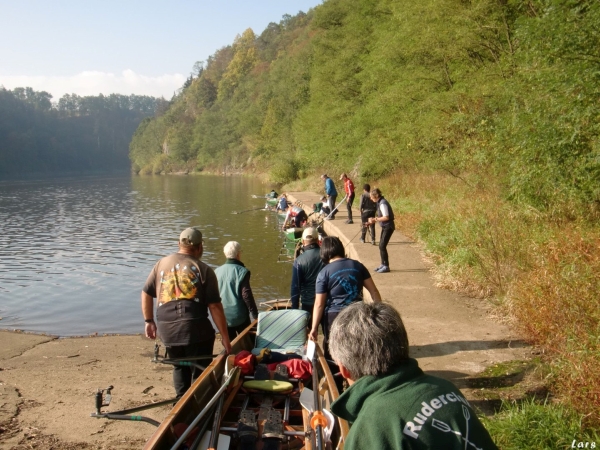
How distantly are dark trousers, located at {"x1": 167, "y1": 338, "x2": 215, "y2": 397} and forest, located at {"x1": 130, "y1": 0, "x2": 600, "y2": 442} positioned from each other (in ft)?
8.80

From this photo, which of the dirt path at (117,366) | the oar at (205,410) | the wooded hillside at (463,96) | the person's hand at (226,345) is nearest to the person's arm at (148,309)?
the person's hand at (226,345)

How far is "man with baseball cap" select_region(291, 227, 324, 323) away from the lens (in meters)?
6.35

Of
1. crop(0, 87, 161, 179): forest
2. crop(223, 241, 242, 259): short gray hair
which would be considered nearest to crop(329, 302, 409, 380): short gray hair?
crop(223, 241, 242, 259): short gray hair

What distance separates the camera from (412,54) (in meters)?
21.6

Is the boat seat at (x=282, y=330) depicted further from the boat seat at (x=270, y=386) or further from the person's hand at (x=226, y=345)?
the boat seat at (x=270, y=386)

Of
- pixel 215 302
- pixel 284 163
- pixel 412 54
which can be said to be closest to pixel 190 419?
pixel 215 302

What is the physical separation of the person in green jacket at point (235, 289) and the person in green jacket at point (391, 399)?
13.2ft

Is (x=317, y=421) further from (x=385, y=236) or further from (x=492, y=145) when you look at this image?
(x=492, y=145)

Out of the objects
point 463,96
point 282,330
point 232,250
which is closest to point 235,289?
point 232,250

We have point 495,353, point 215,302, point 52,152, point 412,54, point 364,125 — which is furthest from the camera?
point 52,152

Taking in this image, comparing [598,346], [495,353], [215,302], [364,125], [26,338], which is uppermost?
[364,125]

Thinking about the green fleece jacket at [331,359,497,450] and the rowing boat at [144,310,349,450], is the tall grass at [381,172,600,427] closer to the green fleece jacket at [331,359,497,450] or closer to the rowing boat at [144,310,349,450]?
the rowing boat at [144,310,349,450]

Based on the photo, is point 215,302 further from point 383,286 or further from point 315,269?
point 383,286

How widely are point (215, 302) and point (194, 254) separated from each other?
48 centimetres
